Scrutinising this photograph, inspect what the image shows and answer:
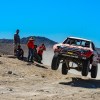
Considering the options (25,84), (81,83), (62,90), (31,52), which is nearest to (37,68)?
(31,52)

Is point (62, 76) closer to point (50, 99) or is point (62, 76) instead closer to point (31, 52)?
point (31, 52)

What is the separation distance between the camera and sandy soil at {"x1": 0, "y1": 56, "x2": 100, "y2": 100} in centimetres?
1501

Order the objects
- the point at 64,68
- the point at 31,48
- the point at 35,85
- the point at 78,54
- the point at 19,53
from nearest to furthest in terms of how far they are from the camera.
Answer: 1. the point at 35,85
2. the point at 78,54
3. the point at 64,68
4. the point at 31,48
5. the point at 19,53

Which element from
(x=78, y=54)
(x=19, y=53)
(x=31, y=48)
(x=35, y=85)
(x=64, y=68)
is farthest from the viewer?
(x=19, y=53)

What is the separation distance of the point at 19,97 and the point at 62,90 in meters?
3.14

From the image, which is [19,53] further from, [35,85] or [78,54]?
[35,85]

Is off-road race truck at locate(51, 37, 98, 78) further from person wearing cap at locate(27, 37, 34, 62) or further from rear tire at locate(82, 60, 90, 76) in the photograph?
person wearing cap at locate(27, 37, 34, 62)

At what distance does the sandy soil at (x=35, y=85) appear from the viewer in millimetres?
15008

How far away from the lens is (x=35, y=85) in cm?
1886

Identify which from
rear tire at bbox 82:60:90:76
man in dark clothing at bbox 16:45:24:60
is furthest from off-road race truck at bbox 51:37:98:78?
man in dark clothing at bbox 16:45:24:60

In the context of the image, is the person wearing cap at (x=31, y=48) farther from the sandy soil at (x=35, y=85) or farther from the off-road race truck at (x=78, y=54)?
the off-road race truck at (x=78, y=54)

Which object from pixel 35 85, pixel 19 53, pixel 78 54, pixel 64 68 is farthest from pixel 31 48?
pixel 35 85

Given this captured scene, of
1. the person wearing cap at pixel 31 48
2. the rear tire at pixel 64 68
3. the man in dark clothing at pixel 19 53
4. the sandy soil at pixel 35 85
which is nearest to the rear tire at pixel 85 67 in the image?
the sandy soil at pixel 35 85

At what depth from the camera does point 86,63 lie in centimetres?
2056
